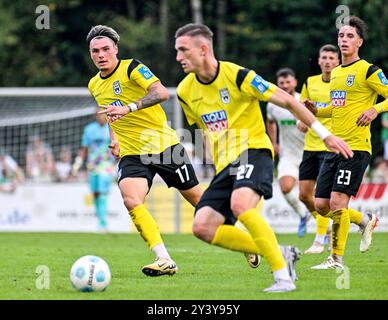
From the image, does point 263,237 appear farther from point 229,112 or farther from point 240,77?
point 240,77

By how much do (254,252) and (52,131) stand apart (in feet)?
56.0

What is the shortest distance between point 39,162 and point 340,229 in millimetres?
14044

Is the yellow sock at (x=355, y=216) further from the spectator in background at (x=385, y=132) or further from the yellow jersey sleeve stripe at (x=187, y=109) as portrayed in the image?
the spectator in background at (x=385, y=132)

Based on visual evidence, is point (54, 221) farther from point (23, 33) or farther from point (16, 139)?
point (23, 33)

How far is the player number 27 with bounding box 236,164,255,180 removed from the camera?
28.0ft

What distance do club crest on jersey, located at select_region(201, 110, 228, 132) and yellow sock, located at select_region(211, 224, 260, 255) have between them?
0.88 meters

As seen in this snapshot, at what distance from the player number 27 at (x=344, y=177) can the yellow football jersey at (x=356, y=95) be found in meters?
0.31

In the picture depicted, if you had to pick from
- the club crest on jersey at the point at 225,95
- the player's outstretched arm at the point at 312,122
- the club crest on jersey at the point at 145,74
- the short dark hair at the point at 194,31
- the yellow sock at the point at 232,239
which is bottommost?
the yellow sock at the point at 232,239

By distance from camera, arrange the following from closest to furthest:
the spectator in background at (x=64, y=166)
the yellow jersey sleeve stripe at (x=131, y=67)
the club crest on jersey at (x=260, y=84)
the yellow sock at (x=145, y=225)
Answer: the club crest on jersey at (x=260, y=84)
the yellow sock at (x=145, y=225)
the yellow jersey sleeve stripe at (x=131, y=67)
the spectator in background at (x=64, y=166)

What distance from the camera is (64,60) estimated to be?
3991 cm

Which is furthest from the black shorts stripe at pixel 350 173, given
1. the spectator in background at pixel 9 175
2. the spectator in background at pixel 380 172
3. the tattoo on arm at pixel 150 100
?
the spectator in background at pixel 9 175

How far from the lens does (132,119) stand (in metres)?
10.6

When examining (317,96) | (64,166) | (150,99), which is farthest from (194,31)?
(64,166)

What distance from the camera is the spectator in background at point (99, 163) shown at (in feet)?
63.3
